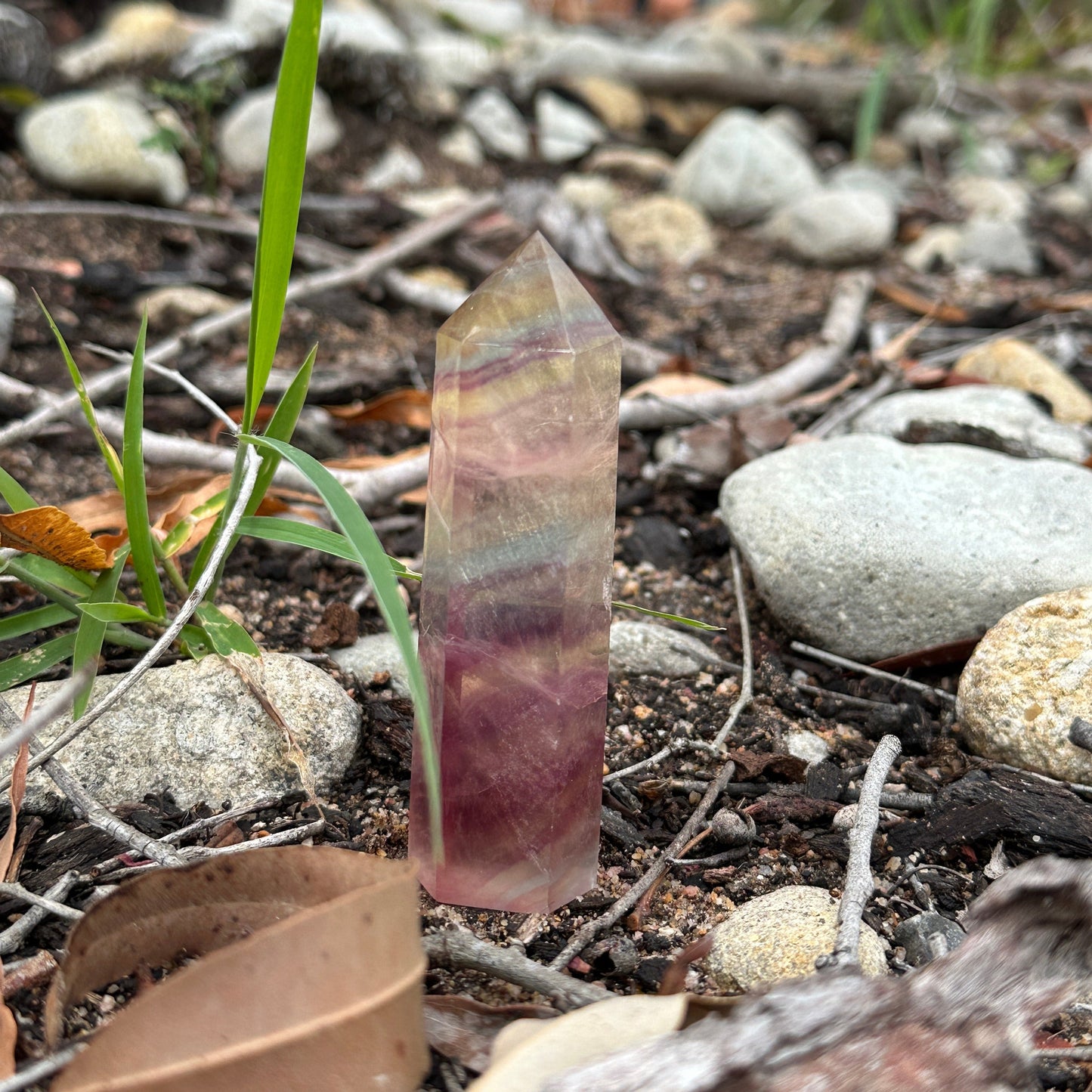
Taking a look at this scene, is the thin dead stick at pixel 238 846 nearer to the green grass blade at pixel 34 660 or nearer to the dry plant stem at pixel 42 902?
the dry plant stem at pixel 42 902

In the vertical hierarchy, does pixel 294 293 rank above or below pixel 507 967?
above

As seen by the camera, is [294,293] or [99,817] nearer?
[99,817]

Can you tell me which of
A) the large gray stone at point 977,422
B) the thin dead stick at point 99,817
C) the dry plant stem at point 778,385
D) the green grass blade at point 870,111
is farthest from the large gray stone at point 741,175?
the thin dead stick at point 99,817

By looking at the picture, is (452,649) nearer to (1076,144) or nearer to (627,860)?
(627,860)

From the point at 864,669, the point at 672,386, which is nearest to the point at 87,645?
the point at 864,669

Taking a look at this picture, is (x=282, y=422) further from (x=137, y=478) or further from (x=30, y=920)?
(x=30, y=920)

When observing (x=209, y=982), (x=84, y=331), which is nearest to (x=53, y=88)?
(x=84, y=331)
